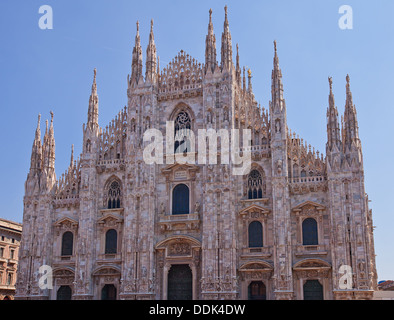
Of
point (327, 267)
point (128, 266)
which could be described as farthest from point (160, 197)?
point (327, 267)

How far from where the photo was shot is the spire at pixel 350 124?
36.7 metres

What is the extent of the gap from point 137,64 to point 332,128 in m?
17.2

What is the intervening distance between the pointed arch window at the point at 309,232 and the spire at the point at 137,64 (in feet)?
59.2

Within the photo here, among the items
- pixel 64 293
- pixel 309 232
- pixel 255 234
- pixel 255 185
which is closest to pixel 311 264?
pixel 309 232

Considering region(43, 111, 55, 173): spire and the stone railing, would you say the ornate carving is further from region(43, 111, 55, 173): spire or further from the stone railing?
region(43, 111, 55, 173): spire

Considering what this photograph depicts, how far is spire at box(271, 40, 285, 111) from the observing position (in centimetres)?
3888

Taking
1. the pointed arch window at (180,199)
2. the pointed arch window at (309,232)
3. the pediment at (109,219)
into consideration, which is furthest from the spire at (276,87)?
the pediment at (109,219)

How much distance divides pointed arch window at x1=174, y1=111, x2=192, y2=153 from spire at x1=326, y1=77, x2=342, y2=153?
419 inches

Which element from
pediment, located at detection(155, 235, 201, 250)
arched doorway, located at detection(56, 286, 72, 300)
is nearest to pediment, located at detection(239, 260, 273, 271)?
pediment, located at detection(155, 235, 201, 250)

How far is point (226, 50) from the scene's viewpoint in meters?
41.6

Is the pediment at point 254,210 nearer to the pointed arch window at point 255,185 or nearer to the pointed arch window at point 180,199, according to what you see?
the pointed arch window at point 255,185

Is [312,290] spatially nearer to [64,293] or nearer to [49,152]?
[64,293]

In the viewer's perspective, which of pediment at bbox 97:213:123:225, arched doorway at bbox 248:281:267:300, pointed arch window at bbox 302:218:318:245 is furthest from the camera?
pediment at bbox 97:213:123:225
